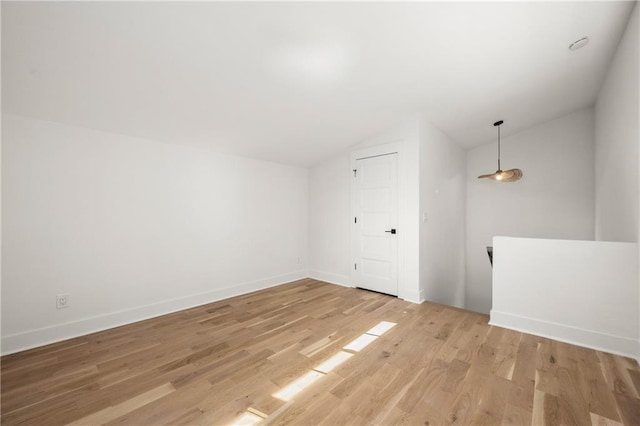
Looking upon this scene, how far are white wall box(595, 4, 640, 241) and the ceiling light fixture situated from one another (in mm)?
277

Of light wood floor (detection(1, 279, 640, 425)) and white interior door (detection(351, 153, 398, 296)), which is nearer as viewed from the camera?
light wood floor (detection(1, 279, 640, 425))

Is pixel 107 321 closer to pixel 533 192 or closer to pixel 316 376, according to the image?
pixel 316 376

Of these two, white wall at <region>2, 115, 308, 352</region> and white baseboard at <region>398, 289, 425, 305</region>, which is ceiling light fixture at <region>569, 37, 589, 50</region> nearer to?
white baseboard at <region>398, 289, 425, 305</region>

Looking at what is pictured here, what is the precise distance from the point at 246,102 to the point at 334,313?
2.67 m

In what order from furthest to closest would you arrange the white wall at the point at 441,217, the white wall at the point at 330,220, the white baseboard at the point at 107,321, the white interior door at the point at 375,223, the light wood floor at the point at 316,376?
the white wall at the point at 330,220
the white interior door at the point at 375,223
the white wall at the point at 441,217
the white baseboard at the point at 107,321
the light wood floor at the point at 316,376

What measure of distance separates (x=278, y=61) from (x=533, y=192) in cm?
509

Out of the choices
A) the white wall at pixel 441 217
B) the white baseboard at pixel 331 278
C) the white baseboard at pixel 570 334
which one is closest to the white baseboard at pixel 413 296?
the white wall at pixel 441 217

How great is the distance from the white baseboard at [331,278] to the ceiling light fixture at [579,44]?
382 cm

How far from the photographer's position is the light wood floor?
156cm

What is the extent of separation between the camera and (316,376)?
193cm

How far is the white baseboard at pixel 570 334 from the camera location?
2195 millimetres

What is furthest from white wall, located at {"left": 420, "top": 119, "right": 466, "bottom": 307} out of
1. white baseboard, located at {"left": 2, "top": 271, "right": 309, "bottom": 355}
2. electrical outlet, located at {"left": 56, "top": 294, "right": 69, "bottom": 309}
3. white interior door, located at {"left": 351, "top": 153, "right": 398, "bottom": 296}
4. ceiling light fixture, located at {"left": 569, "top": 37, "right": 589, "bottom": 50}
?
electrical outlet, located at {"left": 56, "top": 294, "right": 69, "bottom": 309}

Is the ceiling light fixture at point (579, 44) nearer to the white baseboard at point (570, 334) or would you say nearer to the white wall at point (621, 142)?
the white wall at point (621, 142)

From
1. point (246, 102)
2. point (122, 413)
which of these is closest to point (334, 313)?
point (122, 413)
